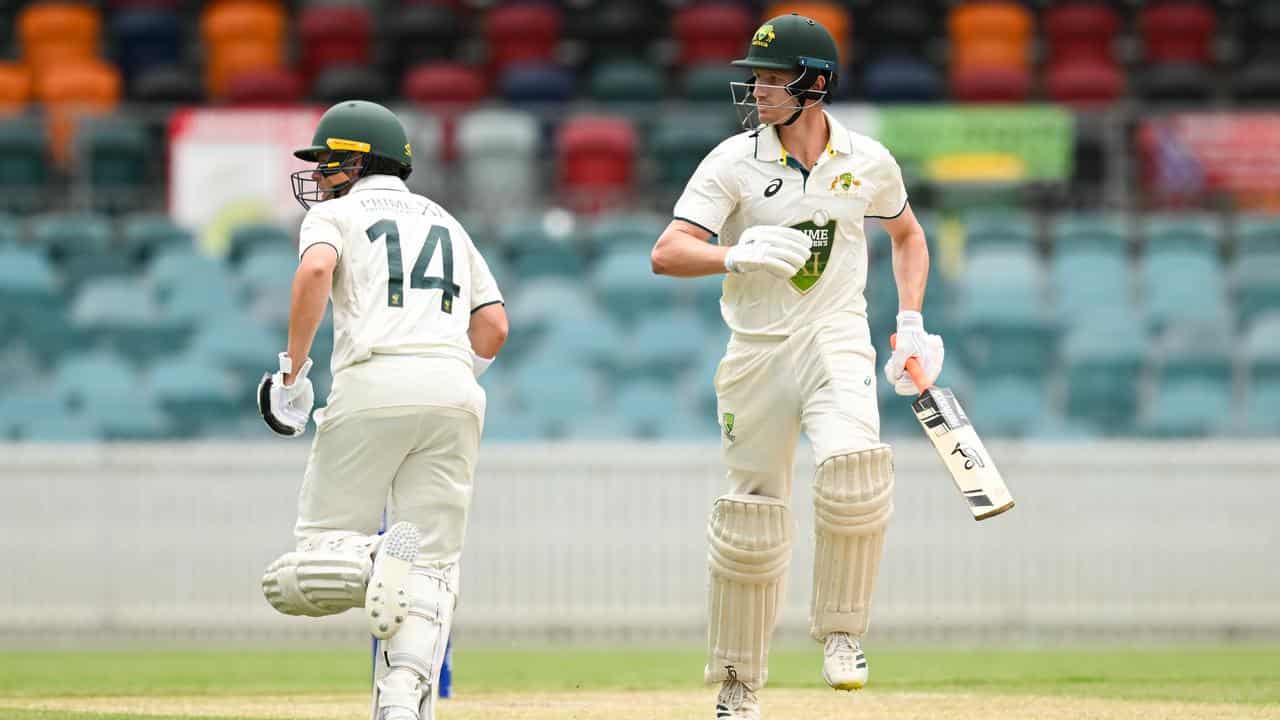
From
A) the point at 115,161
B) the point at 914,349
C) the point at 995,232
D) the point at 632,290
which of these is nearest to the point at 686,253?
the point at 914,349

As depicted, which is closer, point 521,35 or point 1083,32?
point 1083,32

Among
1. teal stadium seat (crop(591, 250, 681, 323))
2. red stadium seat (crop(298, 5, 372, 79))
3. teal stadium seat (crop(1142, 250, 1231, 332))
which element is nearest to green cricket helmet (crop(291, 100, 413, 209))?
teal stadium seat (crop(591, 250, 681, 323))

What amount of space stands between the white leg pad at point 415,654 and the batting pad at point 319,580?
18cm

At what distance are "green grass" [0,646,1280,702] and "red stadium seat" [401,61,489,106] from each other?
7398 millimetres

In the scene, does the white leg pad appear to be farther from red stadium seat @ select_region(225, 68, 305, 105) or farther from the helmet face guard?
red stadium seat @ select_region(225, 68, 305, 105)

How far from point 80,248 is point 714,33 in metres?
6.42

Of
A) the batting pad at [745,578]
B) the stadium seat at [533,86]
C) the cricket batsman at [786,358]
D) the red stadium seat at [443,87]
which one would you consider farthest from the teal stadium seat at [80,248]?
the batting pad at [745,578]

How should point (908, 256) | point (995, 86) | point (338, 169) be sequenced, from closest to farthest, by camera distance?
point (338, 169) < point (908, 256) < point (995, 86)

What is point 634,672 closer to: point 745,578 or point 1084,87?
point 745,578

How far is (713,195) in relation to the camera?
22.5 ft

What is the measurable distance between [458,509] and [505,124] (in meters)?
9.52

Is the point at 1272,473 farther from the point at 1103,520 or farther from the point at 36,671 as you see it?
the point at 36,671

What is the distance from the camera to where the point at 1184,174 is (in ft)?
50.4

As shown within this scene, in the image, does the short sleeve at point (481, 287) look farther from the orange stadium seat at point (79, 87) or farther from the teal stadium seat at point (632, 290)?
the orange stadium seat at point (79, 87)
